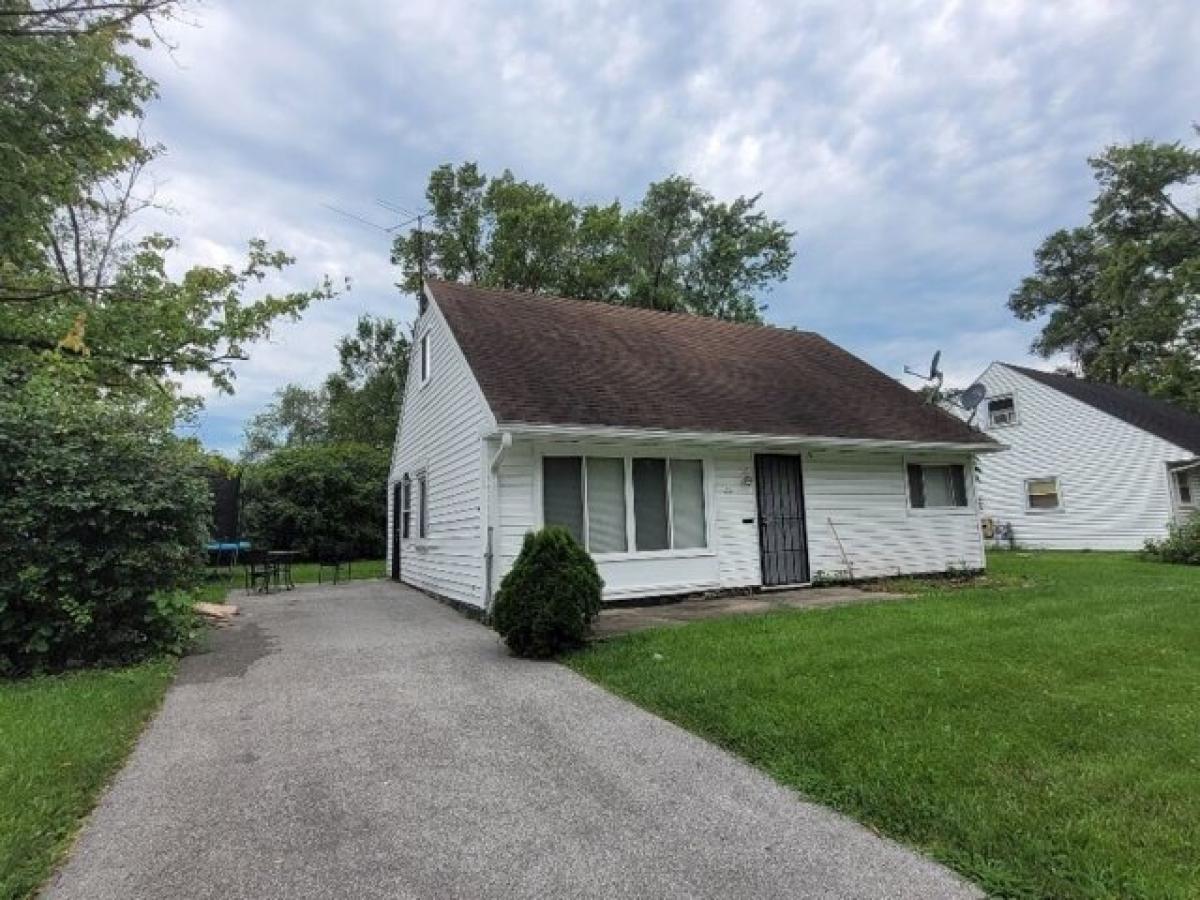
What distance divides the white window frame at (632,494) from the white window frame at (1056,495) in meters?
16.3

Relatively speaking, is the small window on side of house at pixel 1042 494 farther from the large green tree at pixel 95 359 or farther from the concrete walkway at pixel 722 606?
the large green tree at pixel 95 359

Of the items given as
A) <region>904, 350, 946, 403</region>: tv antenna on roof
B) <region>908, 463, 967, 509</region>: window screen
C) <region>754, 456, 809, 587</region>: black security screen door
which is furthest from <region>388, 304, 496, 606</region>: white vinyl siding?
<region>904, 350, 946, 403</region>: tv antenna on roof

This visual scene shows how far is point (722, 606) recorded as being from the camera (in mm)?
9188

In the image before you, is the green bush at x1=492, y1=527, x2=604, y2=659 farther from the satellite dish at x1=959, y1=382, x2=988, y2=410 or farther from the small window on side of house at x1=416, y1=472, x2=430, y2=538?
the satellite dish at x1=959, y1=382, x2=988, y2=410

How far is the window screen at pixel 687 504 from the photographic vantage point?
996cm

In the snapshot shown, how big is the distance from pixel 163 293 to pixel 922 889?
1249 centimetres

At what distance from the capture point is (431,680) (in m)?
6.04

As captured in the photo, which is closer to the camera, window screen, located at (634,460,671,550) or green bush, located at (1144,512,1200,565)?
window screen, located at (634,460,671,550)

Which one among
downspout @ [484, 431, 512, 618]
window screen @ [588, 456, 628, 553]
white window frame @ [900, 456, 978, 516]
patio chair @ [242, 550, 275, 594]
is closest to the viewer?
downspout @ [484, 431, 512, 618]

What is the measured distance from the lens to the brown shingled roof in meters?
9.74

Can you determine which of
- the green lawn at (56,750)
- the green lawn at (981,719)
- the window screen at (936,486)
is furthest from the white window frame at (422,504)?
the window screen at (936,486)

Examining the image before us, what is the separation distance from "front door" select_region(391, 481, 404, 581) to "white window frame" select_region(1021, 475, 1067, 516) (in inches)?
759

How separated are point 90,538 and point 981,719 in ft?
26.3

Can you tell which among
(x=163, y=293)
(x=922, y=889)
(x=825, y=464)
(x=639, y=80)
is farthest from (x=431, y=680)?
(x=639, y=80)
